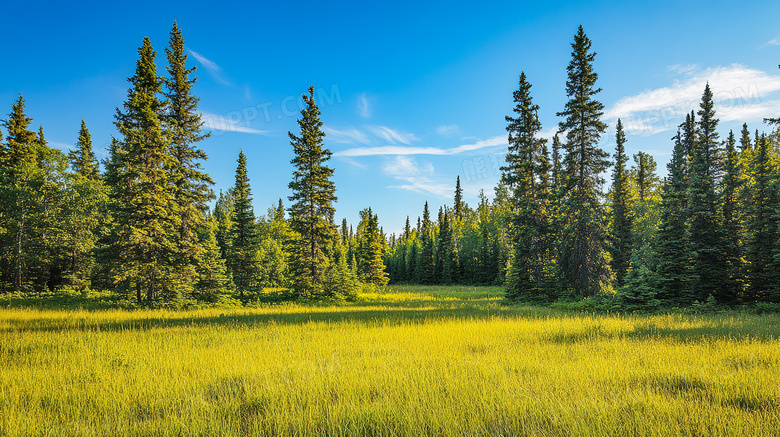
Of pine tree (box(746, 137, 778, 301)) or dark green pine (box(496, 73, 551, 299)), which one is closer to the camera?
pine tree (box(746, 137, 778, 301))

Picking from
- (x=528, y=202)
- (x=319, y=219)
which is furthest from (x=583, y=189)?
(x=319, y=219)

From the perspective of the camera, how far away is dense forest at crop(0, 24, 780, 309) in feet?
58.5

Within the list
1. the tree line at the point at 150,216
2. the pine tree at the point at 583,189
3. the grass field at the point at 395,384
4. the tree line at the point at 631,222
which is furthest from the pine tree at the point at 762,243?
the tree line at the point at 150,216

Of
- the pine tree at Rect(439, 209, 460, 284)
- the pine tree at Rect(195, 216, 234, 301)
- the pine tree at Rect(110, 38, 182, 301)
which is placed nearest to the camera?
the pine tree at Rect(110, 38, 182, 301)

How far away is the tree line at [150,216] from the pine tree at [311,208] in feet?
0.28

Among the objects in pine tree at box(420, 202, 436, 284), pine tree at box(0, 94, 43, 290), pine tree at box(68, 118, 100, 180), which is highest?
pine tree at box(68, 118, 100, 180)

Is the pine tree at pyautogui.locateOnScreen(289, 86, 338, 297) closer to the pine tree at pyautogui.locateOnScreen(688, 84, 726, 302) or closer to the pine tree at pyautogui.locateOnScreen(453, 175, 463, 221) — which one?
the pine tree at pyautogui.locateOnScreen(688, 84, 726, 302)

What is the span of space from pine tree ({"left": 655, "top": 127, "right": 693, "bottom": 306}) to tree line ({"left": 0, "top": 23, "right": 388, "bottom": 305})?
21159 millimetres

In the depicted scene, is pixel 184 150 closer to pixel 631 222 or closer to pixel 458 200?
pixel 631 222

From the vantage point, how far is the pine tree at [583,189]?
21.2 m

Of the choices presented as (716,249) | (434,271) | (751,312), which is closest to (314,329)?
(751,312)

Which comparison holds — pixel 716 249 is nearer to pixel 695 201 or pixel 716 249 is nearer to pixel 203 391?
pixel 695 201

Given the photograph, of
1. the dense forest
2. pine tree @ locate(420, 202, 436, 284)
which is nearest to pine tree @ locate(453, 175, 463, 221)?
pine tree @ locate(420, 202, 436, 284)

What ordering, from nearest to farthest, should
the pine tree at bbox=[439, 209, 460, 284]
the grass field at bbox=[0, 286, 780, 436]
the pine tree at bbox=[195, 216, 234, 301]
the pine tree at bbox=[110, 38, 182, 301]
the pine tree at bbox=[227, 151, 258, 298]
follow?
the grass field at bbox=[0, 286, 780, 436] → the pine tree at bbox=[110, 38, 182, 301] → the pine tree at bbox=[195, 216, 234, 301] → the pine tree at bbox=[227, 151, 258, 298] → the pine tree at bbox=[439, 209, 460, 284]
